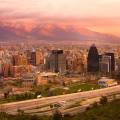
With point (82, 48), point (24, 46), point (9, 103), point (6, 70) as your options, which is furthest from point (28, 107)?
point (24, 46)

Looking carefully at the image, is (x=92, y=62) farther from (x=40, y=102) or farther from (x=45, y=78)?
(x=40, y=102)

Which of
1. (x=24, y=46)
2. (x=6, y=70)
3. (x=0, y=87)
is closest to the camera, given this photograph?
(x=0, y=87)

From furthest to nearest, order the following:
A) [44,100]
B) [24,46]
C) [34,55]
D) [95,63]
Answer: [24,46], [34,55], [95,63], [44,100]

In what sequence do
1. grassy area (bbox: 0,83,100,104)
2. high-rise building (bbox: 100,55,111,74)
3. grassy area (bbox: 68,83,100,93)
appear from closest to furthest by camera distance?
grassy area (bbox: 0,83,100,104)
grassy area (bbox: 68,83,100,93)
high-rise building (bbox: 100,55,111,74)

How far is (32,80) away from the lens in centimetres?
1520

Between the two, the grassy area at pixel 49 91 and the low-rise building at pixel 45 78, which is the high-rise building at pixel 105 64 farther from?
the grassy area at pixel 49 91

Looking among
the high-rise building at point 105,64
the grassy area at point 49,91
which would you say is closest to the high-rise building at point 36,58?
the high-rise building at point 105,64

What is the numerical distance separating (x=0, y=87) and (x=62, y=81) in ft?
7.14

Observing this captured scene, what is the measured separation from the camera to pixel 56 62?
19734 mm

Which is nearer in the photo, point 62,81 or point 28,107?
point 28,107

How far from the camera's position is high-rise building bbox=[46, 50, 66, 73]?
64.2 ft

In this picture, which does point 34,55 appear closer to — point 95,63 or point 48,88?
point 95,63

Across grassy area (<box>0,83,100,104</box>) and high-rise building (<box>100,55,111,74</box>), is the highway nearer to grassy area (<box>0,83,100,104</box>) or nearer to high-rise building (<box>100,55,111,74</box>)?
grassy area (<box>0,83,100,104</box>)

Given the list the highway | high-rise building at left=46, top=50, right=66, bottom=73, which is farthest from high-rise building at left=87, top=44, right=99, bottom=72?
the highway
